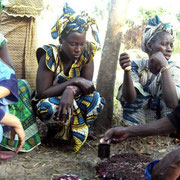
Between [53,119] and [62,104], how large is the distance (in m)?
0.25

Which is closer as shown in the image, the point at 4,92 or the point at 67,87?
the point at 4,92

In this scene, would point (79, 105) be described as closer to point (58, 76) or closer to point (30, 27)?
point (58, 76)

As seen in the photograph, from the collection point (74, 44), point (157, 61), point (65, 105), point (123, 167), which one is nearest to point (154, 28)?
point (157, 61)

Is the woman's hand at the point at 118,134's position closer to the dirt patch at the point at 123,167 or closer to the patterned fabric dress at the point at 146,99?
the dirt patch at the point at 123,167

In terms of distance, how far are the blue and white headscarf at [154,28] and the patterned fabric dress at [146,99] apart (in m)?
0.35

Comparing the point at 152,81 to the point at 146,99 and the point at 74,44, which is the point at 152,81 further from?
the point at 74,44

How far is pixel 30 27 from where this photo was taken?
4180 mm

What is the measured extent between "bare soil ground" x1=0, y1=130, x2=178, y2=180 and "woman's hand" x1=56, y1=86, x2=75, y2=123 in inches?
17.6

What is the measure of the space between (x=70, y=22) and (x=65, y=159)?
1.52 metres

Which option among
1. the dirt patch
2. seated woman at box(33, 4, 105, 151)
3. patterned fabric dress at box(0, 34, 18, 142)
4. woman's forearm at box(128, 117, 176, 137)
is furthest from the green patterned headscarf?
woman's forearm at box(128, 117, 176, 137)

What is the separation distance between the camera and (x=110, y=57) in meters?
3.73

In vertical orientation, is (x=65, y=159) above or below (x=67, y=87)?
below

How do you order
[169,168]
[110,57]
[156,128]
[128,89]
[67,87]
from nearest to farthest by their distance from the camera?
[169,168] < [156,128] < [67,87] < [128,89] < [110,57]

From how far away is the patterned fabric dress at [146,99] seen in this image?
3.43 meters
